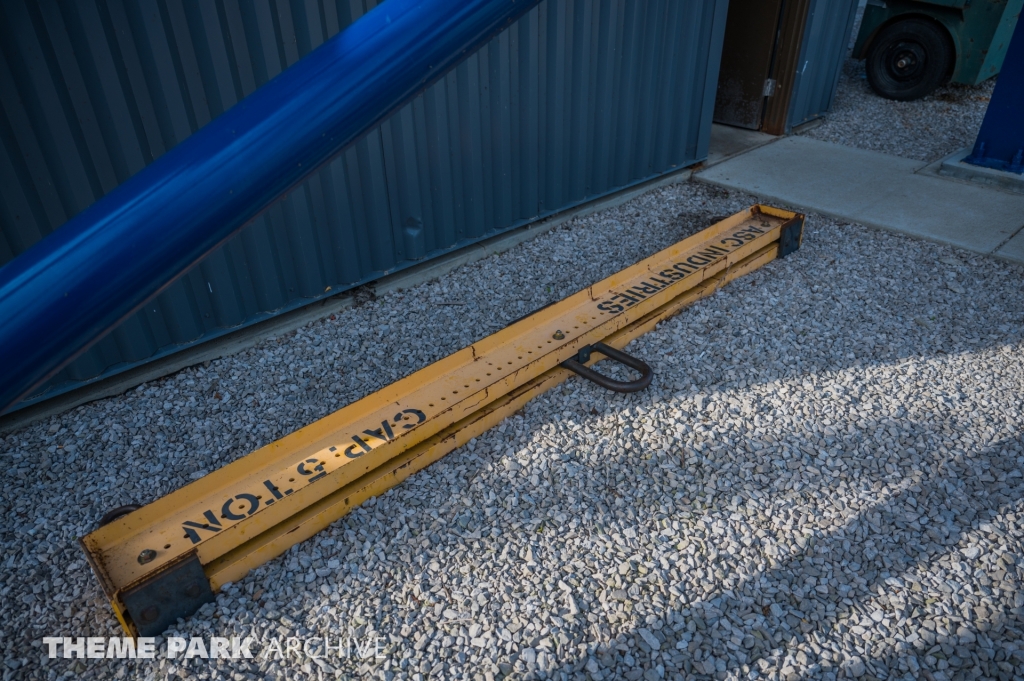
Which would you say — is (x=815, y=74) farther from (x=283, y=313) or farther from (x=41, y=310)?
(x=41, y=310)

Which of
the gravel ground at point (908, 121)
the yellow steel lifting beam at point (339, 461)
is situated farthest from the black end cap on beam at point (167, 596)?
the gravel ground at point (908, 121)

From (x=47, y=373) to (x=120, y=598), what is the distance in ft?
5.88

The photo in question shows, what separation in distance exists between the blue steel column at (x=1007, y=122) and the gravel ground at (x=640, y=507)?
2.66m

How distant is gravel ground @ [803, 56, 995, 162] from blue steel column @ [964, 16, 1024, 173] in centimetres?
54

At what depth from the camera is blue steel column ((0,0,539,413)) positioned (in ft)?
2.10

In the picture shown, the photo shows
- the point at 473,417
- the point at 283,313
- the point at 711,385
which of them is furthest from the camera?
the point at 283,313

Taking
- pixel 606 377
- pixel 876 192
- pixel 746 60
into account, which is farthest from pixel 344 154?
pixel 746 60

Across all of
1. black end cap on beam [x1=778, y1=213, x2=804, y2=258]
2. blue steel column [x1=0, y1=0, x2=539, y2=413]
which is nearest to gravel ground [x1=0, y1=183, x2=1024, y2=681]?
black end cap on beam [x1=778, y1=213, x2=804, y2=258]

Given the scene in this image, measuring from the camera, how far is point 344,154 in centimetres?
411

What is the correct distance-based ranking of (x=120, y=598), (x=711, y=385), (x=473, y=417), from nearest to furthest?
(x=120, y=598)
(x=473, y=417)
(x=711, y=385)

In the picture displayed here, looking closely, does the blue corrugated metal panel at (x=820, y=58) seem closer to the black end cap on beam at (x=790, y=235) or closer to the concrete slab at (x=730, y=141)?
the concrete slab at (x=730, y=141)

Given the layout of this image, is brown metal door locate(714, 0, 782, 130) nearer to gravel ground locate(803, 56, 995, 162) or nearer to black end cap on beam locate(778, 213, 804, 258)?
gravel ground locate(803, 56, 995, 162)

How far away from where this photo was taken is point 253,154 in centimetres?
69

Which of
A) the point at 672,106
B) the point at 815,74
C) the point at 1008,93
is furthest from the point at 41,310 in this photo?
the point at 815,74
